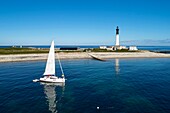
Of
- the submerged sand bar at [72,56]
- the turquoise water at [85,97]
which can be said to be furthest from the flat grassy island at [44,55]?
the turquoise water at [85,97]

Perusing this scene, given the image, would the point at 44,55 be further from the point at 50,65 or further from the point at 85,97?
the point at 85,97

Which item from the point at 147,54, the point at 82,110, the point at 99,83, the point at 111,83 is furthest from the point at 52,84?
the point at 147,54

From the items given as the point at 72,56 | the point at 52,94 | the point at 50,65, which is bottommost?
the point at 52,94

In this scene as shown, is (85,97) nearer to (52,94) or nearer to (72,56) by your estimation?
(52,94)

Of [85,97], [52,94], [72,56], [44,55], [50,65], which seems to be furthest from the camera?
[72,56]

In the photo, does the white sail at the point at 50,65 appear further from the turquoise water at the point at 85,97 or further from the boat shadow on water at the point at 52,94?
the turquoise water at the point at 85,97

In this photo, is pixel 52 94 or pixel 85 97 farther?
pixel 52 94

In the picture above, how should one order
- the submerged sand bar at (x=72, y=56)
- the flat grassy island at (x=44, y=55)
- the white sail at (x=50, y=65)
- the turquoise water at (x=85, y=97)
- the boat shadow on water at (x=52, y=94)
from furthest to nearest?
the flat grassy island at (x=44, y=55) < the submerged sand bar at (x=72, y=56) < the white sail at (x=50, y=65) < the boat shadow on water at (x=52, y=94) < the turquoise water at (x=85, y=97)

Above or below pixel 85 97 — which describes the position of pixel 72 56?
above

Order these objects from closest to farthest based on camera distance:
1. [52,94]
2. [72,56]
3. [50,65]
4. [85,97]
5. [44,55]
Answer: [85,97]
[52,94]
[50,65]
[44,55]
[72,56]

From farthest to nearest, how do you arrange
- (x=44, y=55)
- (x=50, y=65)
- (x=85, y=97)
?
(x=44, y=55) < (x=50, y=65) < (x=85, y=97)

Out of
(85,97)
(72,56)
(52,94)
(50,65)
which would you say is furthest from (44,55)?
(85,97)

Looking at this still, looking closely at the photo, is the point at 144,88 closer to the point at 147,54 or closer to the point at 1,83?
the point at 1,83
